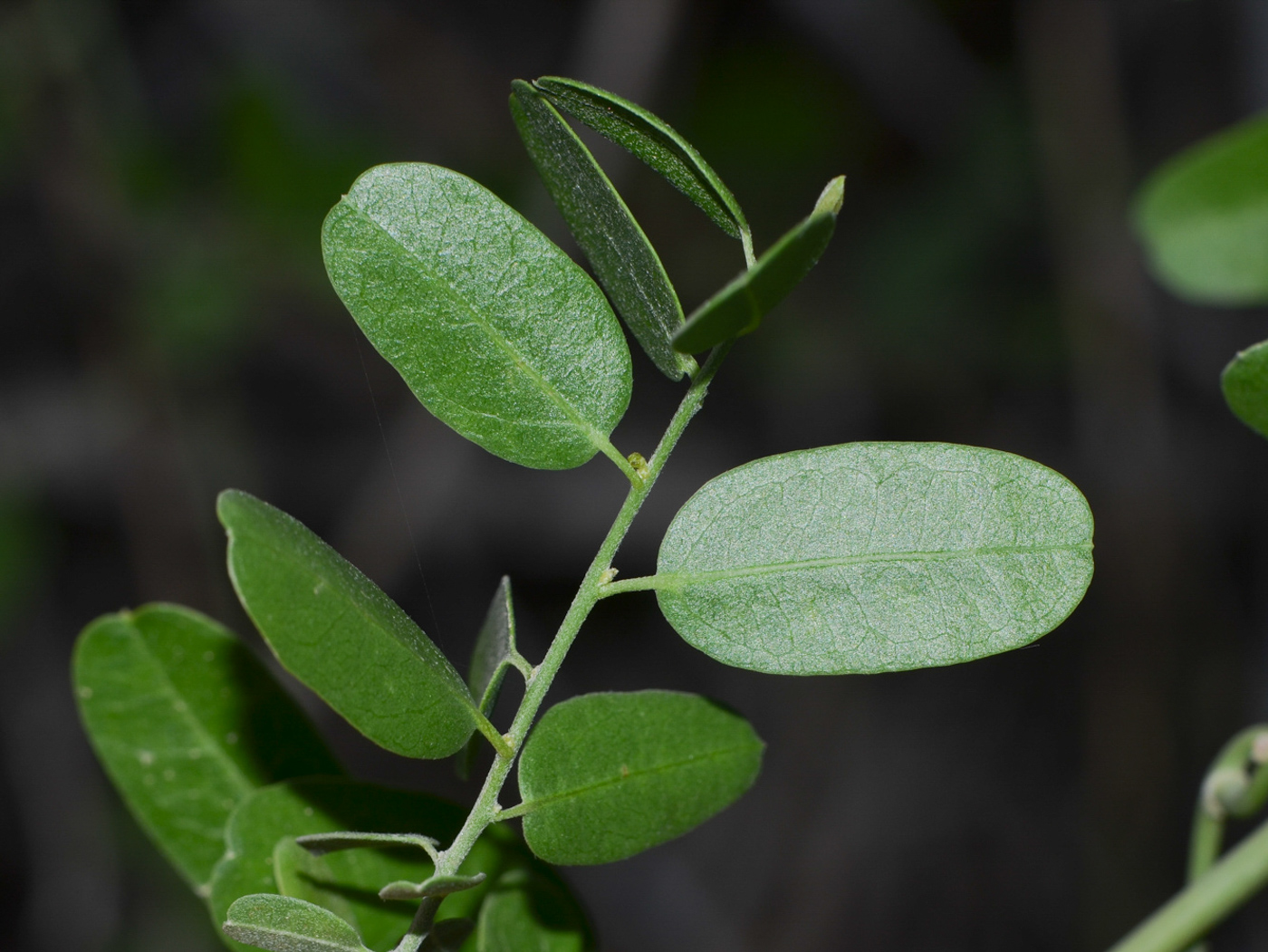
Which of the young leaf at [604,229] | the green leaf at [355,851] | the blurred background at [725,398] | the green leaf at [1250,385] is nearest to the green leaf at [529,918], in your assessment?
the green leaf at [355,851]

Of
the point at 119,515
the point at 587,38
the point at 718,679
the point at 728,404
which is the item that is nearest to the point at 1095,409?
the point at 728,404

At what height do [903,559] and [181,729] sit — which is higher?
[903,559]

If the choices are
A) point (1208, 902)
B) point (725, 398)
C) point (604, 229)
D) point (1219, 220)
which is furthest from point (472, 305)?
point (725, 398)

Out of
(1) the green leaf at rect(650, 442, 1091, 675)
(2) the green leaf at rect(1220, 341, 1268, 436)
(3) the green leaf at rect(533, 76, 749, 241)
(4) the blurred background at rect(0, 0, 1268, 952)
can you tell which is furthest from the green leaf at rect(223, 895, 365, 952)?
(4) the blurred background at rect(0, 0, 1268, 952)

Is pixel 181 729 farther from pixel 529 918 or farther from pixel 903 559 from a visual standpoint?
pixel 903 559

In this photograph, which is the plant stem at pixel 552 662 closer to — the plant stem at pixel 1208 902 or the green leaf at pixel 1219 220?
the plant stem at pixel 1208 902

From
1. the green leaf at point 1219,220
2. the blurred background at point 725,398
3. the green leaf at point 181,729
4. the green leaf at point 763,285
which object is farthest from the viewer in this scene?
the blurred background at point 725,398
